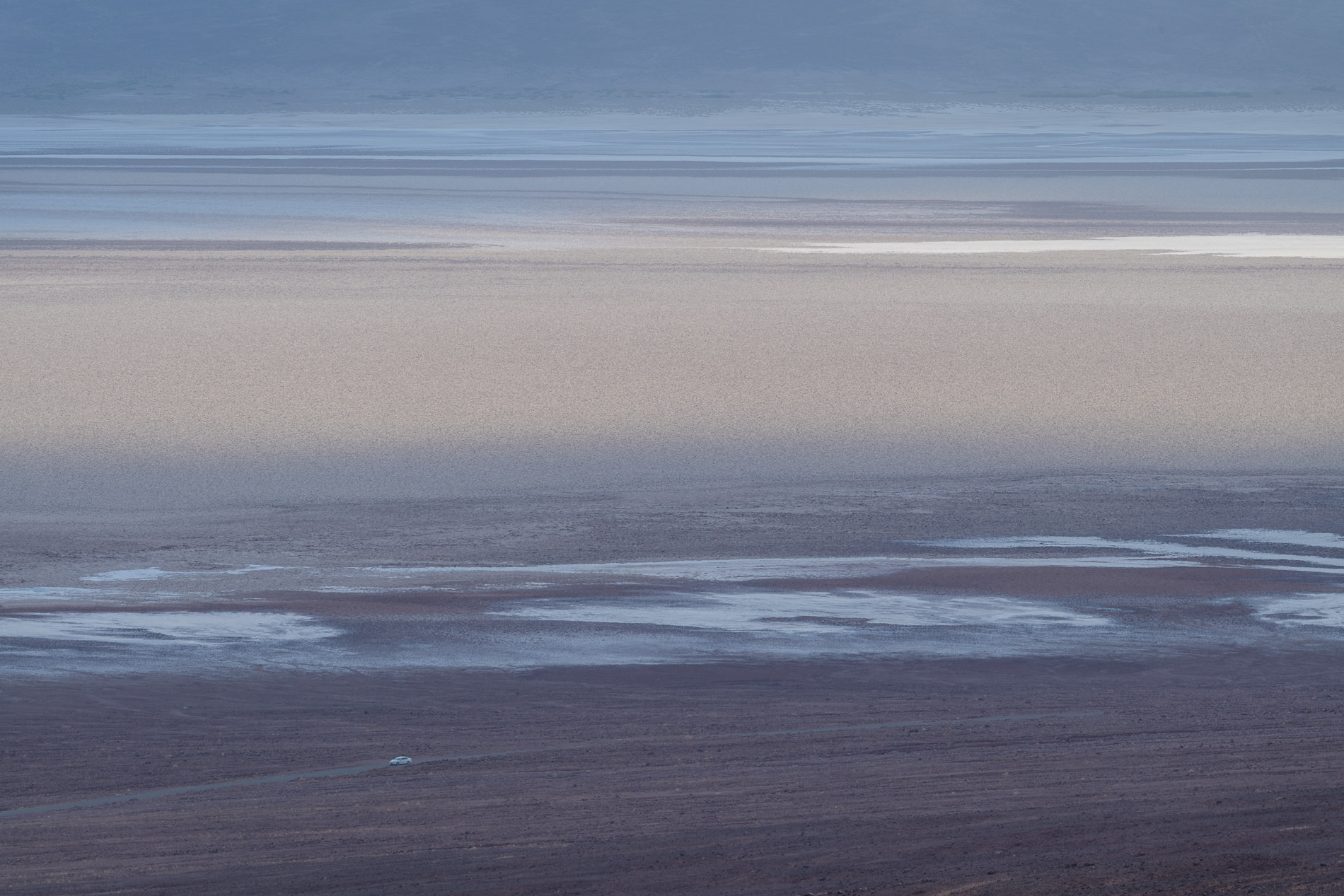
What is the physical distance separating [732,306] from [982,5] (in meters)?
59.8

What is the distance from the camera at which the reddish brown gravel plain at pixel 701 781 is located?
11.8 ft

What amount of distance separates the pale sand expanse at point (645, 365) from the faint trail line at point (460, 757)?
A: 312 centimetres

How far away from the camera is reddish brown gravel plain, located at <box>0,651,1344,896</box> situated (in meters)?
3.61

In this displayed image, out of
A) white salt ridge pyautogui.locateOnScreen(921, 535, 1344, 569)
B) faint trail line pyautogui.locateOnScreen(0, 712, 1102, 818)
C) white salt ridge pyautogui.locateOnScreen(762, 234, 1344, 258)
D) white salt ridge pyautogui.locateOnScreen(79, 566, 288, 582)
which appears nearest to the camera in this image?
faint trail line pyautogui.locateOnScreen(0, 712, 1102, 818)

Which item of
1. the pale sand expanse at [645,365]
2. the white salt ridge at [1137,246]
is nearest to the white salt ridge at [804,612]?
the pale sand expanse at [645,365]

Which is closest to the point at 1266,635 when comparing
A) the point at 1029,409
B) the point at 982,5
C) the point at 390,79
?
the point at 1029,409

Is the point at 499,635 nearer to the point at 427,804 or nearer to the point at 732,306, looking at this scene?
the point at 427,804

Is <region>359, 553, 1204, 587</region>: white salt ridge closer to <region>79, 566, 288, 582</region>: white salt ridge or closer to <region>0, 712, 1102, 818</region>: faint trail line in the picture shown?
<region>79, 566, 288, 582</region>: white salt ridge

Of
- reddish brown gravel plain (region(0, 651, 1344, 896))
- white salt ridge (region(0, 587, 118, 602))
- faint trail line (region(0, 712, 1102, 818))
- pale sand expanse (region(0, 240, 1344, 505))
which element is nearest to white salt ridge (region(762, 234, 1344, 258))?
pale sand expanse (region(0, 240, 1344, 505))

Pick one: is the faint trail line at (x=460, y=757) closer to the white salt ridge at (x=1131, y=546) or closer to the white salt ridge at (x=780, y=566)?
the white salt ridge at (x=780, y=566)

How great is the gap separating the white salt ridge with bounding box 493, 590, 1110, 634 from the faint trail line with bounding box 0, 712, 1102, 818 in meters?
0.85

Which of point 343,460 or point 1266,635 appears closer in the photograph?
point 1266,635

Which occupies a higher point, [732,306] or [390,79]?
[390,79]

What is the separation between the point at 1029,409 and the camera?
9.23 metres
